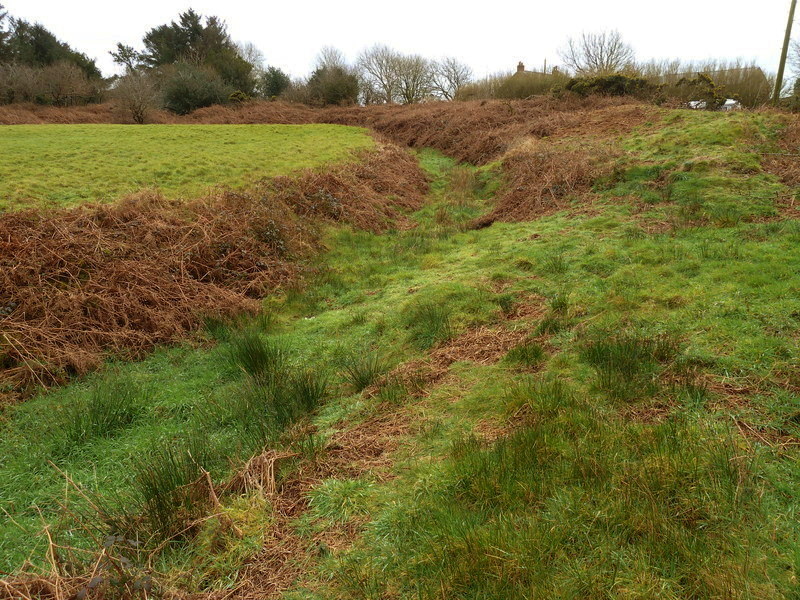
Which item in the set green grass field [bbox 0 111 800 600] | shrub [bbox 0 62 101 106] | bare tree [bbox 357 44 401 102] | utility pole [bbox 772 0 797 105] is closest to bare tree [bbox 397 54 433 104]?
bare tree [bbox 357 44 401 102]

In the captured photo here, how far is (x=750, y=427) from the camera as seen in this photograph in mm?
2936

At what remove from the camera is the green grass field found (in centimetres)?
221

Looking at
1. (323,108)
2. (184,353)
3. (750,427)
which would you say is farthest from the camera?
(323,108)

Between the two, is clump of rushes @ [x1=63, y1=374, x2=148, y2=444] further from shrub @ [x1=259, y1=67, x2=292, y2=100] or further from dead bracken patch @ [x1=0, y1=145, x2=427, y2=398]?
shrub @ [x1=259, y1=67, x2=292, y2=100]

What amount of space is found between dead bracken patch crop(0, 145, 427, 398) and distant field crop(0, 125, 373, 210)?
1762mm

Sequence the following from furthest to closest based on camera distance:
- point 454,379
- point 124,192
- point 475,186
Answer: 1. point 475,186
2. point 124,192
3. point 454,379

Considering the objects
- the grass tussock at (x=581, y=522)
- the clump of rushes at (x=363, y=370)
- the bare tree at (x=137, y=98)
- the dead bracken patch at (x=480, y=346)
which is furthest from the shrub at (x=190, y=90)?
the grass tussock at (x=581, y=522)

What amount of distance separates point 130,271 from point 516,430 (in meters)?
7.04

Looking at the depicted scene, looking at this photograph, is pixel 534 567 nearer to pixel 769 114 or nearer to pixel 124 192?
pixel 124 192

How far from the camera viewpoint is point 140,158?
1463cm

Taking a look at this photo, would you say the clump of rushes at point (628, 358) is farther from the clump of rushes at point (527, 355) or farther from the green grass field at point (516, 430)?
the clump of rushes at point (527, 355)

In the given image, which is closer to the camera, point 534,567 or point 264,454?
point 534,567

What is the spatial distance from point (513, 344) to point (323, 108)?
37.3m

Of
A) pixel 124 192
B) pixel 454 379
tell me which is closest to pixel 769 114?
pixel 454 379
